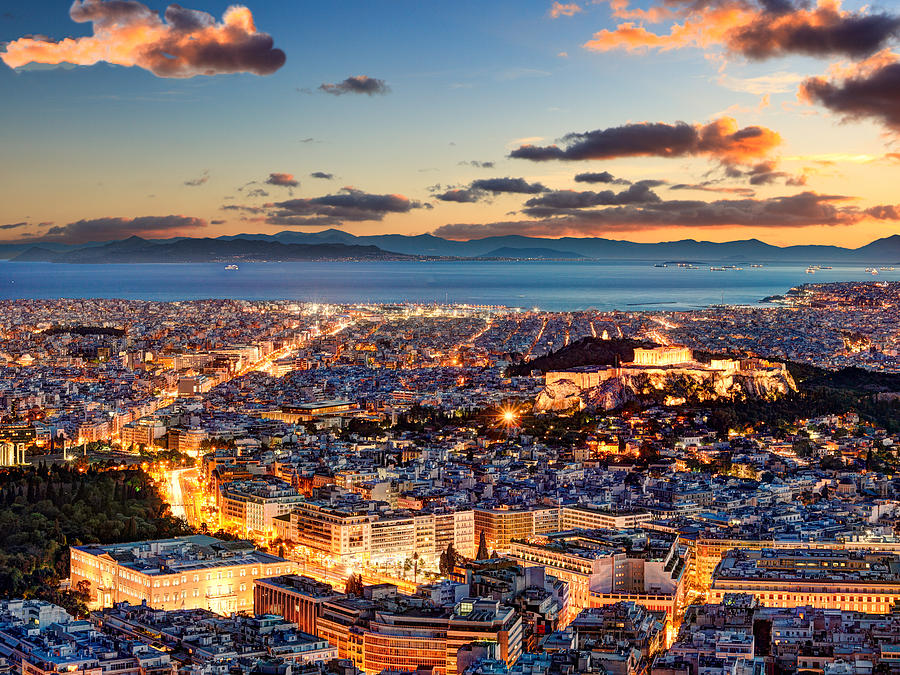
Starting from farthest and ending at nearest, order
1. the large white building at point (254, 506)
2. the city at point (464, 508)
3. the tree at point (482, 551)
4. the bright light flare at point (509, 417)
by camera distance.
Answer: the bright light flare at point (509, 417) → the large white building at point (254, 506) → the tree at point (482, 551) → the city at point (464, 508)

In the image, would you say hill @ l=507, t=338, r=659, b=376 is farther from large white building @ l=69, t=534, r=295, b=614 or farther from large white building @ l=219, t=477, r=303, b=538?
large white building @ l=69, t=534, r=295, b=614

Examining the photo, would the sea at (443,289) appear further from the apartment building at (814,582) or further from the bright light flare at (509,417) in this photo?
the apartment building at (814,582)

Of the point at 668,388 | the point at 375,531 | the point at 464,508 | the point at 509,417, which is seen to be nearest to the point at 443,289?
the point at 668,388

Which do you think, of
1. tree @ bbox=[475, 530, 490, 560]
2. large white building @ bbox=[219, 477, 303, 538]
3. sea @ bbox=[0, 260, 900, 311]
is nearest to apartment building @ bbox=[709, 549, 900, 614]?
tree @ bbox=[475, 530, 490, 560]

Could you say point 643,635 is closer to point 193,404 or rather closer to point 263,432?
point 263,432

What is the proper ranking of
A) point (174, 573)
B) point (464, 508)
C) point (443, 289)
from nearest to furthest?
point (174, 573) → point (464, 508) → point (443, 289)

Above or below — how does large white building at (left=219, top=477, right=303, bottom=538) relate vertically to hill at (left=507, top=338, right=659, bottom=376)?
below

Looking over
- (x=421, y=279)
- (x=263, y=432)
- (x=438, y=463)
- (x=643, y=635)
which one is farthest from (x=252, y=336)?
(x=421, y=279)

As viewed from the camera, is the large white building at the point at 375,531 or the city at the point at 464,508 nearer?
the city at the point at 464,508

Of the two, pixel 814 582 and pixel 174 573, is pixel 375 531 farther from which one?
pixel 814 582

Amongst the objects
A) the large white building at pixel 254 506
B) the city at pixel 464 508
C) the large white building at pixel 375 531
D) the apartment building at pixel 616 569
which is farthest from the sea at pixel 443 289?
the apartment building at pixel 616 569

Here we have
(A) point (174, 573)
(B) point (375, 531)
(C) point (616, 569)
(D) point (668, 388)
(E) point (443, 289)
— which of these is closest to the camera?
(A) point (174, 573)
